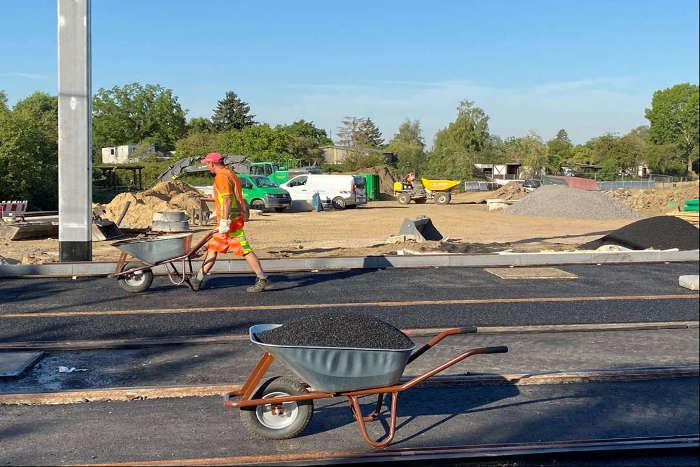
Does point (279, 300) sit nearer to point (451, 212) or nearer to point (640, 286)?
point (640, 286)

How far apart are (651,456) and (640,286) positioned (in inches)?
271

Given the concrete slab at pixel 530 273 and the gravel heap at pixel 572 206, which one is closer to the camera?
the concrete slab at pixel 530 273

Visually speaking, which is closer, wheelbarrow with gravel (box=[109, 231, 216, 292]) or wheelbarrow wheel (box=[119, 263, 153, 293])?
wheelbarrow with gravel (box=[109, 231, 216, 292])

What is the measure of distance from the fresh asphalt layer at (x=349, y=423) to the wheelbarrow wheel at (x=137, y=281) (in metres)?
4.79

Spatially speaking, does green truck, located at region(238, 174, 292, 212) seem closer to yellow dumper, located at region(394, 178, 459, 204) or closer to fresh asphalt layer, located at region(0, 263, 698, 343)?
yellow dumper, located at region(394, 178, 459, 204)

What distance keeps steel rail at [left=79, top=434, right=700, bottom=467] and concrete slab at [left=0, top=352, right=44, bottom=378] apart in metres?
2.27

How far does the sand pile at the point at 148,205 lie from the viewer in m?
28.6

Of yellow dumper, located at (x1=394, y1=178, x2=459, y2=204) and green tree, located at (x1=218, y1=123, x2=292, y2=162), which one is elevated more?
green tree, located at (x1=218, y1=123, x2=292, y2=162)

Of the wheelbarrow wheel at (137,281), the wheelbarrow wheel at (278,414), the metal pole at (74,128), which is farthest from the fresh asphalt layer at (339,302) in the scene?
the wheelbarrow wheel at (278,414)

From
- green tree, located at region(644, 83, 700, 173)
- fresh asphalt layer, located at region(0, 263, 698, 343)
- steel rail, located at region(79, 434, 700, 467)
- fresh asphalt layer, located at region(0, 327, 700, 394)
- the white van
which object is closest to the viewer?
green tree, located at region(644, 83, 700, 173)

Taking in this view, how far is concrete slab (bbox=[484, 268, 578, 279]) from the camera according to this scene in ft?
38.6

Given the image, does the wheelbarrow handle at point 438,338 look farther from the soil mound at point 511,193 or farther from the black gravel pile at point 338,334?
the soil mound at point 511,193

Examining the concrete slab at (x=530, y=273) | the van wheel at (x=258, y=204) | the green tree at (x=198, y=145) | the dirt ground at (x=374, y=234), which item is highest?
the green tree at (x=198, y=145)

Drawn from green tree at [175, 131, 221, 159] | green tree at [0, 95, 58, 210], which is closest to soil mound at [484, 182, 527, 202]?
green tree at [175, 131, 221, 159]
